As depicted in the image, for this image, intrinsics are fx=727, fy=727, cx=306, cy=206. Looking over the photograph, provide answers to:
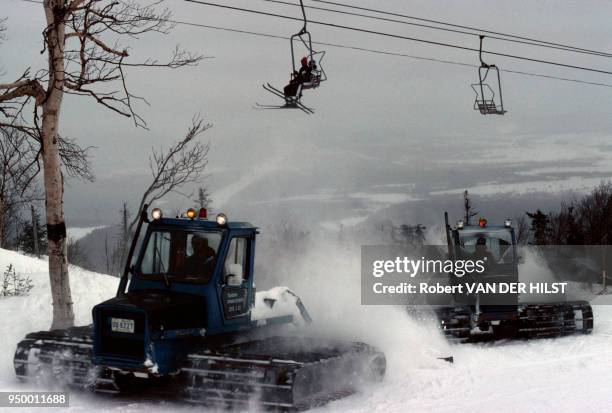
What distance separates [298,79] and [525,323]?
7.73 metres

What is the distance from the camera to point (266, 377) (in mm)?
9086

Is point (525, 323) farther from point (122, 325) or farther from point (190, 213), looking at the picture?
point (122, 325)

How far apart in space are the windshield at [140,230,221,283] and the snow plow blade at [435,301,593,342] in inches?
266

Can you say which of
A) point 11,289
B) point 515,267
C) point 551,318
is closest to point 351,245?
point 515,267

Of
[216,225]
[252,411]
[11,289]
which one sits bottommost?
[252,411]

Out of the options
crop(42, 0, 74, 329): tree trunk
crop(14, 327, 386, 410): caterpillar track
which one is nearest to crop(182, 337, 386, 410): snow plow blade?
crop(14, 327, 386, 410): caterpillar track

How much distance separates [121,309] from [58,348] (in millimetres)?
1794

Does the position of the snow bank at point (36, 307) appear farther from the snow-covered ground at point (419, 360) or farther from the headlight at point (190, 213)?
the headlight at point (190, 213)

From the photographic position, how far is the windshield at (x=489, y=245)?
16.7 meters

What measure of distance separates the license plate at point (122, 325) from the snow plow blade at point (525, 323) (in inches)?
313

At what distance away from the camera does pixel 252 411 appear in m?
9.15

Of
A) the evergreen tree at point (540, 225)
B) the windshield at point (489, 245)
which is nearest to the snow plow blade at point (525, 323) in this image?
the windshield at point (489, 245)

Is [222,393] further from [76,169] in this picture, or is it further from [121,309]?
[76,169]

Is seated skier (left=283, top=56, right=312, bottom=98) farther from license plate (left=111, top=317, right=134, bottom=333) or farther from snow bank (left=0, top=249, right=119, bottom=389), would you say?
snow bank (left=0, top=249, right=119, bottom=389)
